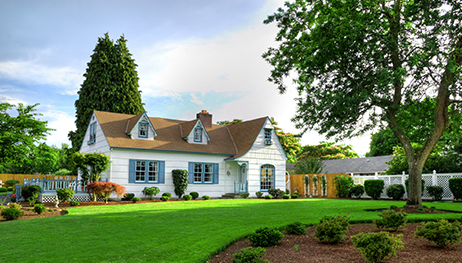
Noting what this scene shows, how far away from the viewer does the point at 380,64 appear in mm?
13555

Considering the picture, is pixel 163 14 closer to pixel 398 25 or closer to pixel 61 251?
pixel 398 25

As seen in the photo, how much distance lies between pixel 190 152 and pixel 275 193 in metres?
6.84

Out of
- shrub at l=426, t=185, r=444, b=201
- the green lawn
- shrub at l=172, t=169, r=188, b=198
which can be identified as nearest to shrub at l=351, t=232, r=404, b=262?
the green lawn

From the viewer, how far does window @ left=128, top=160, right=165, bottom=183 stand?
21.9 meters

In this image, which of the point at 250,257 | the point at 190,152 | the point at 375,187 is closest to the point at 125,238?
the point at 250,257

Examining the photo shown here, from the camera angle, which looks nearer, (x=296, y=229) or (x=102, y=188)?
(x=296, y=229)

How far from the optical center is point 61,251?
6.53 metres

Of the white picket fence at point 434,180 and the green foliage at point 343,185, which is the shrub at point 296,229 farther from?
the green foliage at point 343,185

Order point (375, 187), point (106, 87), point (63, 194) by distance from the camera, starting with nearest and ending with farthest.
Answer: point (63, 194) < point (375, 187) < point (106, 87)

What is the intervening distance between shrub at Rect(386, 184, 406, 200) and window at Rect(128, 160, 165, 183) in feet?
49.0

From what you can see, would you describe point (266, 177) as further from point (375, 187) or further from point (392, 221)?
point (392, 221)

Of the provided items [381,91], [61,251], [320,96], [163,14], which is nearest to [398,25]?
[381,91]

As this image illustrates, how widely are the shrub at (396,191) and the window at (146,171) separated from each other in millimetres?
14920

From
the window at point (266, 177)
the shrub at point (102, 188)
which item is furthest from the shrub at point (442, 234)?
the window at point (266, 177)
